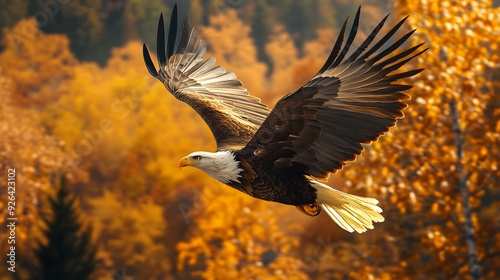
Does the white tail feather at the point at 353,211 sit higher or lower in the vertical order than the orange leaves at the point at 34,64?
lower

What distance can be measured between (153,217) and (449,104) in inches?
1124

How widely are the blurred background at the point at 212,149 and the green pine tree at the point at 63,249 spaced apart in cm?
4

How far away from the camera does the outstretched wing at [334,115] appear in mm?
5520

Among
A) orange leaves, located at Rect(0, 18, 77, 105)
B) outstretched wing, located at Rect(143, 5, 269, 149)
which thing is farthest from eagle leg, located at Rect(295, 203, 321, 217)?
orange leaves, located at Rect(0, 18, 77, 105)

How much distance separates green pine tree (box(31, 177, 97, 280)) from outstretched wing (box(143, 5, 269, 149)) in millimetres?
13670

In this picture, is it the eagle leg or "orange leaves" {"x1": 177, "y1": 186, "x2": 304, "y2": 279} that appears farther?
"orange leaves" {"x1": 177, "y1": 186, "x2": 304, "y2": 279}

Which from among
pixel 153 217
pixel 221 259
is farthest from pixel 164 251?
pixel 221 259

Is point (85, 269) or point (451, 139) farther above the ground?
point (85, 269)

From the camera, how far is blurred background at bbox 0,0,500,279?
9820 millimetres

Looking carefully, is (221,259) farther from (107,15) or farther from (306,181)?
(107,15)

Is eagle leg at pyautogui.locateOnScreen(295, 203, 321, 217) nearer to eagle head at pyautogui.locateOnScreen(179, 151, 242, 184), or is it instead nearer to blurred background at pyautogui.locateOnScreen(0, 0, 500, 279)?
eagle head at pyautogui.locateOnScreen(179, 151, 242, 184)

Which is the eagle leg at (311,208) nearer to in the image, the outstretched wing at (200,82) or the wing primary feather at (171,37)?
the outstretched wing at (200,82)

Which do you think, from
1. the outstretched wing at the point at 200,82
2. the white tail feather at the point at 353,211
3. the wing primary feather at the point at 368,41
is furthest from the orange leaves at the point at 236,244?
the wing primary feather at the point at 368,41

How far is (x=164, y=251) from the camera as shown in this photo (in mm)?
36281
